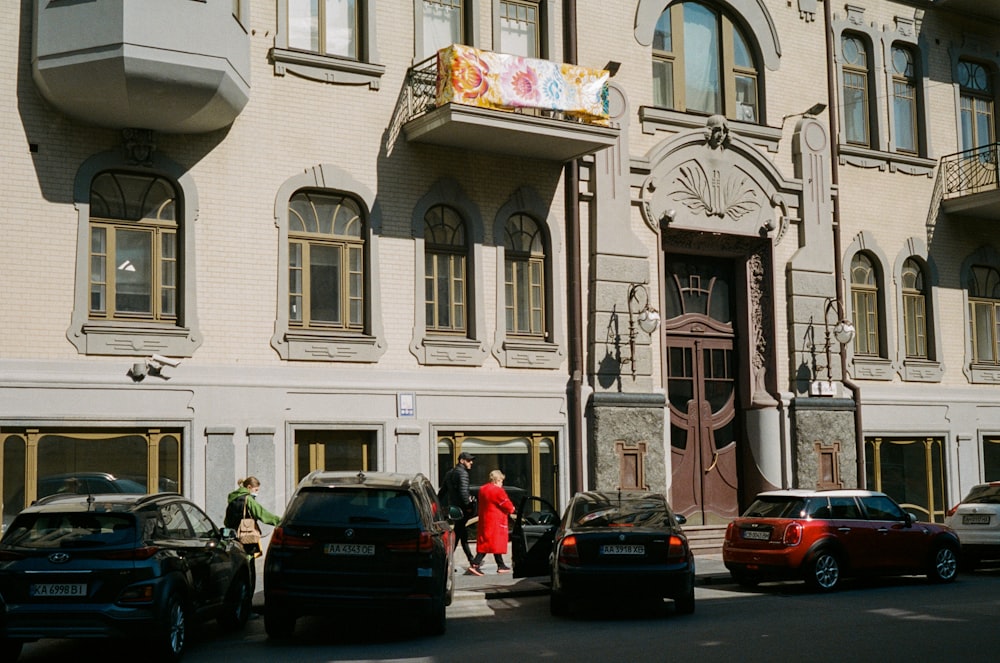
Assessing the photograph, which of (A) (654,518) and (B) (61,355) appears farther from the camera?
(B) (61,355)

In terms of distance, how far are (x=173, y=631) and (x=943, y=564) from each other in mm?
11542

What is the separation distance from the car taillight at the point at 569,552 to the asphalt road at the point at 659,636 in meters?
0.69

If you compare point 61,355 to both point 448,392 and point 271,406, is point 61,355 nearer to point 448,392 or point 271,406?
point 271,406

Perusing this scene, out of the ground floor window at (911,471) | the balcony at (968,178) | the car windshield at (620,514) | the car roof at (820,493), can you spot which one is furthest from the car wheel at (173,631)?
the balcony at (968,178)

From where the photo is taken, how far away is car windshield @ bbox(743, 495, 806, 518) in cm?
1591

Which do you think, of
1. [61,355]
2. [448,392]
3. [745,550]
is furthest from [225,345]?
[745,550]

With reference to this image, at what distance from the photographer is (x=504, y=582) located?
16.3m

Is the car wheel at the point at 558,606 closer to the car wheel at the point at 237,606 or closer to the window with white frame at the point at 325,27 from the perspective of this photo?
the car wheel at the point at 237,606

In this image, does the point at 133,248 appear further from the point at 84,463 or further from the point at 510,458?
the point at 510,458

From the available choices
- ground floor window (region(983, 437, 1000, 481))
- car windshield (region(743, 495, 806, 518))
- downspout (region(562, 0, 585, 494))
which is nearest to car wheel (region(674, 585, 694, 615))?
car windshield (region(743, 495, 806, 518))

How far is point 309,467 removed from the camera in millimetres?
17406

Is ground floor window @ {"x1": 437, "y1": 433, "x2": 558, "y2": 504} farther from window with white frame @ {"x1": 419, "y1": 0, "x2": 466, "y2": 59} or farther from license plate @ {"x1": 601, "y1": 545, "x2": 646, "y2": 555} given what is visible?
window with white frame @ {"x1": 419, "y1": 0, "x2": 466, "y2": 59}

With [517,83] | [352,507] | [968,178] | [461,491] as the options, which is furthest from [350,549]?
[968,178]

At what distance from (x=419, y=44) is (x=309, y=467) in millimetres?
6971
